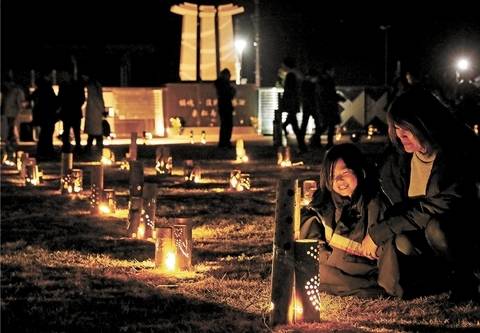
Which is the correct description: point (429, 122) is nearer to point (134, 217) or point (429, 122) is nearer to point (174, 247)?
point (174, 247)

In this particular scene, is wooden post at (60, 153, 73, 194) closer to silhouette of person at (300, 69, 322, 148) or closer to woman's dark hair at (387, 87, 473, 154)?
woman's dark hair at (387, 87, 473, 154)

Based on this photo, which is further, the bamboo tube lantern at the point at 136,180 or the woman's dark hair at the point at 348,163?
the bamboo tube lantern at the point at 136,180

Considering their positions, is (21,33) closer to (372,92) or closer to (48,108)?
(372,92)

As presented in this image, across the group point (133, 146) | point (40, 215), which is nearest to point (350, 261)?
point (40, 215)

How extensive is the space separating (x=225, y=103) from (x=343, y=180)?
672 inches

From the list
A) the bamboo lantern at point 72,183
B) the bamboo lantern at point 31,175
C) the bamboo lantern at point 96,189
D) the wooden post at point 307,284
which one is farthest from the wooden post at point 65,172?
the wooden post at point 307,284

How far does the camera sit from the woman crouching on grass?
709 centimetres

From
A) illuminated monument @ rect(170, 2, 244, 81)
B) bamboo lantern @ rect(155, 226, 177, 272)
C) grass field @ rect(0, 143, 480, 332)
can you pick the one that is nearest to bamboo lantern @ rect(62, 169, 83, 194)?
grass field @ rect(0, 143, 480, 332)

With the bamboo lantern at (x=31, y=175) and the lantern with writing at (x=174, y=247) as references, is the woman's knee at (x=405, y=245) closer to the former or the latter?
the lantern with writing at (x=174, y=247)

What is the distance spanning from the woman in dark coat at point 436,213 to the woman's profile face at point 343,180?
0.31m

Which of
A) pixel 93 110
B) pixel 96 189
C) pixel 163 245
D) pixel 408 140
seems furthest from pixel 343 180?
pixel 93 110

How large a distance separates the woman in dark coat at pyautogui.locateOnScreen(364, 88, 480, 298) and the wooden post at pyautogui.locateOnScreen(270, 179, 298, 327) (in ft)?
3.15

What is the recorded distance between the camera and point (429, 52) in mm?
45000

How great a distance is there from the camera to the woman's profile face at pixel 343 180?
7133 millimetres
